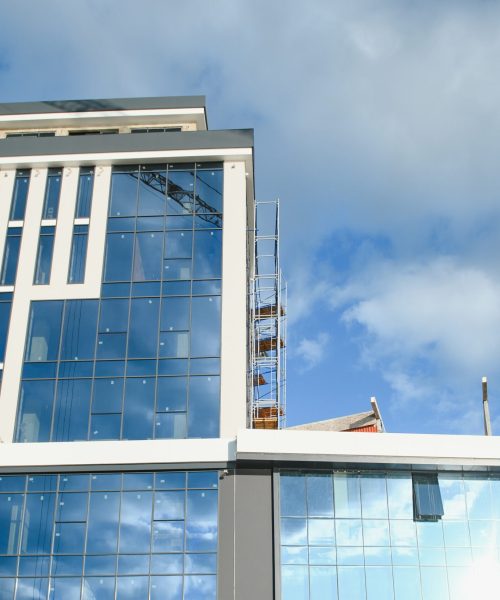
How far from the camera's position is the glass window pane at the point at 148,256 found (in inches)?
1409

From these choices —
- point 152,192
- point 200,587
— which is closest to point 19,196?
point 152,192

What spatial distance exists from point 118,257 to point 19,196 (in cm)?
590

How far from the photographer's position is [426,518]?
31.0 meters

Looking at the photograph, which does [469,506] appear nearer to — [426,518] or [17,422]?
[426,518]

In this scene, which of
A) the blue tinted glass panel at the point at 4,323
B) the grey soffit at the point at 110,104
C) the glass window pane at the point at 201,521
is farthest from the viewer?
the grey soffit at the point at 110,104

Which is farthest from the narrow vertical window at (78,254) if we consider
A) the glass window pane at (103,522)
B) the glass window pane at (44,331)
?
the glass window pane at (103,522)

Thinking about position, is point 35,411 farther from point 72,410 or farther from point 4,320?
point 4,320

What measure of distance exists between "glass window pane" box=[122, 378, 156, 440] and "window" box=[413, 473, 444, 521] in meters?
10.2

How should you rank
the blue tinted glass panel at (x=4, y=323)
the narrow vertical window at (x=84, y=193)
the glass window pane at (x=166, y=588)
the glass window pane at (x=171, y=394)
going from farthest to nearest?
the narrow vertical window at (x=84, y=193)
the blue tinted glass panel at (x=4, y=323)
the glass window pane at (x=171, y=394)
the glass window pane at (x=166, y=588)

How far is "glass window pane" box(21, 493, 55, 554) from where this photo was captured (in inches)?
1197

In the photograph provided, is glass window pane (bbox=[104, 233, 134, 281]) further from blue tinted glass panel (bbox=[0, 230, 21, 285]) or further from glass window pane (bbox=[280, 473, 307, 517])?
glass window pane (bbox=[280, 473, 307, 517])

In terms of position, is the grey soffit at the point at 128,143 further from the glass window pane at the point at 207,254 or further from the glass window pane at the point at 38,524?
the glass window pane at the point at 38,524

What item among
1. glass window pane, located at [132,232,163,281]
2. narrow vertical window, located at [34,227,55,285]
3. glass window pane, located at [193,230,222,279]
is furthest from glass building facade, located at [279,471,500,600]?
narrow vertical window, located at [34,227,55,285]

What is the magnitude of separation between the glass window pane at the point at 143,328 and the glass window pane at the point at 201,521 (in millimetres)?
6251
